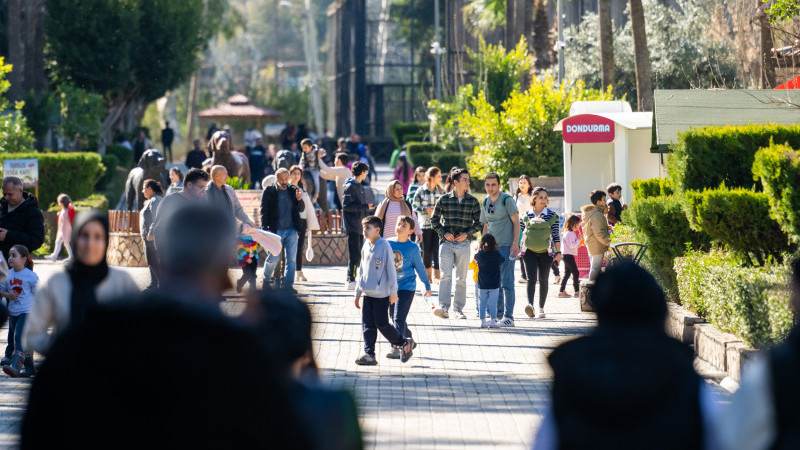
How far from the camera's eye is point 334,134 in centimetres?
6272

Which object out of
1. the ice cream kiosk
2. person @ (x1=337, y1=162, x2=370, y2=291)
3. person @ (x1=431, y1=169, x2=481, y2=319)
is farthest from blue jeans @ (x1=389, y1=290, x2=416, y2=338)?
the ice cream kiosk

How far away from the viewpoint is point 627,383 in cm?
351

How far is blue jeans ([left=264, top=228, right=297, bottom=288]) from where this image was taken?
46.7 feet

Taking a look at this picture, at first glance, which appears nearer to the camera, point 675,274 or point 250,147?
point 675,274

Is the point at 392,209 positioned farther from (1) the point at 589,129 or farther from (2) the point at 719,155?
(1) the point at 589,129

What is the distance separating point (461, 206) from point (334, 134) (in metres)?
50.2

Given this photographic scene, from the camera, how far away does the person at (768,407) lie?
3.60 metres

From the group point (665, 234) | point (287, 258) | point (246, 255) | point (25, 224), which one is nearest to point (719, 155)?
point (665, 234)

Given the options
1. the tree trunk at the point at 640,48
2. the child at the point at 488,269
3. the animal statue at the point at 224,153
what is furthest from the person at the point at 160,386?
the tree trunk at the point at 640,48

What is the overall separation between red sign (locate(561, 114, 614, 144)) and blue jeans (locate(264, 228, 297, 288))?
7.27 metres

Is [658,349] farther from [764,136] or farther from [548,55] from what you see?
[548,55]

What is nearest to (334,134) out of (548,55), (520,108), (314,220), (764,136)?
(548,55)

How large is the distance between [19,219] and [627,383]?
7.64 metres

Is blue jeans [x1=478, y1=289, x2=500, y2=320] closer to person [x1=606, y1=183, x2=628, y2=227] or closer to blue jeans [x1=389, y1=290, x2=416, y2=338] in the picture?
blue jeans [x1=389, y1=290, x2=416, y2=338]
